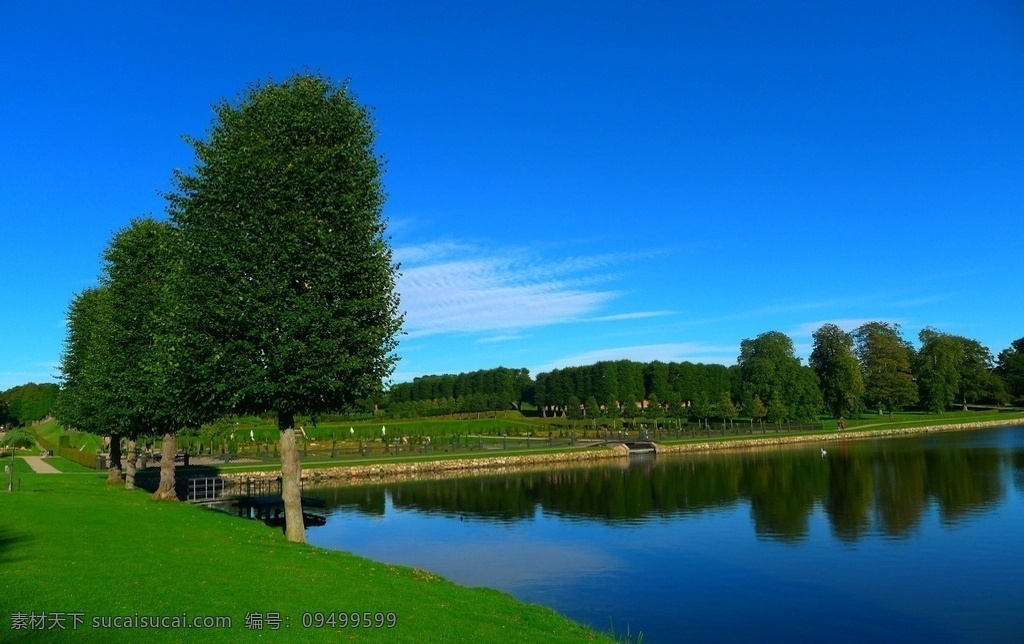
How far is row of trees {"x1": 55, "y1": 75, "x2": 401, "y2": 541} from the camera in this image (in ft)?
66.8

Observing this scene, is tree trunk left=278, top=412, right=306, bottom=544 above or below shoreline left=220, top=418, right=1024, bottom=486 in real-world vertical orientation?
above

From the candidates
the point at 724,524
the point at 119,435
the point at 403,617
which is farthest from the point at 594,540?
the point at 119,435

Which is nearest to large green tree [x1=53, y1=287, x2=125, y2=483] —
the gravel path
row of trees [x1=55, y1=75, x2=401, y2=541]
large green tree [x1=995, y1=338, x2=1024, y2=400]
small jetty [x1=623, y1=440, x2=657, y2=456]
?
the gravel path

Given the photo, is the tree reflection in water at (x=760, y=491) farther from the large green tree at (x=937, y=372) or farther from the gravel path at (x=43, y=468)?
the large green tree at (x=937, y=372)

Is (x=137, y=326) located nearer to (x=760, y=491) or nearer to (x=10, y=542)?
(x=10, y=542)

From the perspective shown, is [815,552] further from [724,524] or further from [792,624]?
[792,624]

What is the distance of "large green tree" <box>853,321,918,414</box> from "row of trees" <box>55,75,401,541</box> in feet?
357

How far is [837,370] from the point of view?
108 m

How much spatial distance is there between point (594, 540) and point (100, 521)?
60.5ft

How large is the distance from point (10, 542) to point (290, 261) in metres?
9.28

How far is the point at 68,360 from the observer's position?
39531 mm

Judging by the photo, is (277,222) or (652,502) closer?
(277,222)

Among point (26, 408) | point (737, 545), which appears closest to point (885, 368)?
point (737, 545)

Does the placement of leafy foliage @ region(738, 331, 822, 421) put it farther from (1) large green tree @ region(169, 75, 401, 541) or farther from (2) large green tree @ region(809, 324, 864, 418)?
(1) large green tree @ region(169, 75, 401, 541)
